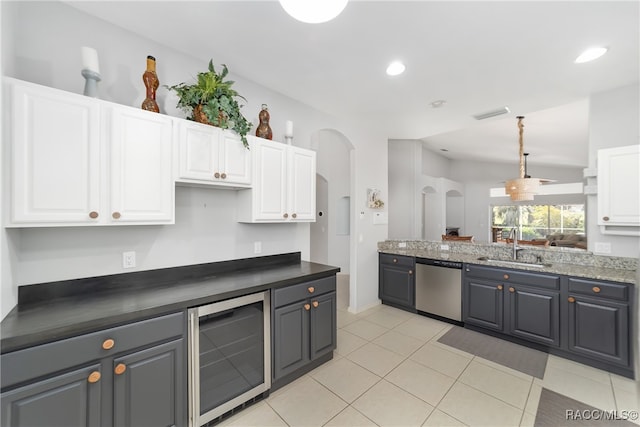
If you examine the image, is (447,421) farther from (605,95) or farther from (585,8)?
(605,95)

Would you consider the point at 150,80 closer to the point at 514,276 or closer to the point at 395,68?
the point at 395,68

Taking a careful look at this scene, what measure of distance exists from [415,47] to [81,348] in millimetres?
2907

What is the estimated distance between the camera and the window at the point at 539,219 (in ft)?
24.9

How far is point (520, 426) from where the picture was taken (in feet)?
5.66

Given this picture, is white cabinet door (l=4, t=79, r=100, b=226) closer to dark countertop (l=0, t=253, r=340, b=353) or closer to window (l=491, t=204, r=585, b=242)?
dark countertop (l=0, t=253, r=340, b=353)

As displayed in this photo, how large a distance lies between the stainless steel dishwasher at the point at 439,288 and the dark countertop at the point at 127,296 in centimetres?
176

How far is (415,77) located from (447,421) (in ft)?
9.57

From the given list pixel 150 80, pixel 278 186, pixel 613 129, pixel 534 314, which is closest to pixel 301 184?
pixel 278 186

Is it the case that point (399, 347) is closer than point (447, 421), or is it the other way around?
point (447, 421)

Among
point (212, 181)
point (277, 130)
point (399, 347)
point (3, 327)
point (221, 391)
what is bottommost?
point (399, 347)

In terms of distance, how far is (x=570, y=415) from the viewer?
182 centimetres

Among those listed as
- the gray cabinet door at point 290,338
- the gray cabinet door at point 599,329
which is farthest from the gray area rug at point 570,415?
the gray cabinet door at point 290,338

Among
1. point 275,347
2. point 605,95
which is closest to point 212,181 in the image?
point 275,347

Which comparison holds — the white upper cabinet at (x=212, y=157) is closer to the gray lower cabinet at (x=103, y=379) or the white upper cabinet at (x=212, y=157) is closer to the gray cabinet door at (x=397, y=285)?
the gray lower cabinet at (x=103, y=379)
